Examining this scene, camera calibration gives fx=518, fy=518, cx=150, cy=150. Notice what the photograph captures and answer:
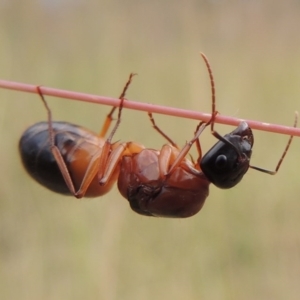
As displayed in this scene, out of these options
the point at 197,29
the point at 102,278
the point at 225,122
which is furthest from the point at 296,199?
the point at 225,122

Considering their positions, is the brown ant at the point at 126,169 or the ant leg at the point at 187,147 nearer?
the ant leg at the point at 187,147

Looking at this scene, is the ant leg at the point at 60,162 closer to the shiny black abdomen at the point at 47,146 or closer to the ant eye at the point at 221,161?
the shiny black abdomen at the point at 47,146

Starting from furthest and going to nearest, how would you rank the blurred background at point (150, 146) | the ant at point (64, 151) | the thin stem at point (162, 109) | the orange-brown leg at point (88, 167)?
the blurred background at point (150, 146) → the ant at point (64, 151) → the orange-brown leg at point (88, 167) → the thin stem at point (162, 109)

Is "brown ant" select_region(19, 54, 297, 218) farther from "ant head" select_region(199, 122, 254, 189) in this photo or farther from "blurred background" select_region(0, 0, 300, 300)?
"blurred background" select_region(0, 0, 300, 300)

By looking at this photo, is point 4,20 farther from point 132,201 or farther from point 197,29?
point 132,201

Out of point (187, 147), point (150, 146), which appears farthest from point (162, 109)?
point (150, 146)

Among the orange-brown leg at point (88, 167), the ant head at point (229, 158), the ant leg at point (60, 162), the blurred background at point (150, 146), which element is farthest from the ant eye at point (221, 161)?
the blurred background at point (150, 146)

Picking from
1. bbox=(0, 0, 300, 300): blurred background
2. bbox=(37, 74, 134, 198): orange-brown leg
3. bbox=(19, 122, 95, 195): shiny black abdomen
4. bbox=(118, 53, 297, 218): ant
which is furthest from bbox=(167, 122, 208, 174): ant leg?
bbox=(0, 0, 300, 300): blurred background
